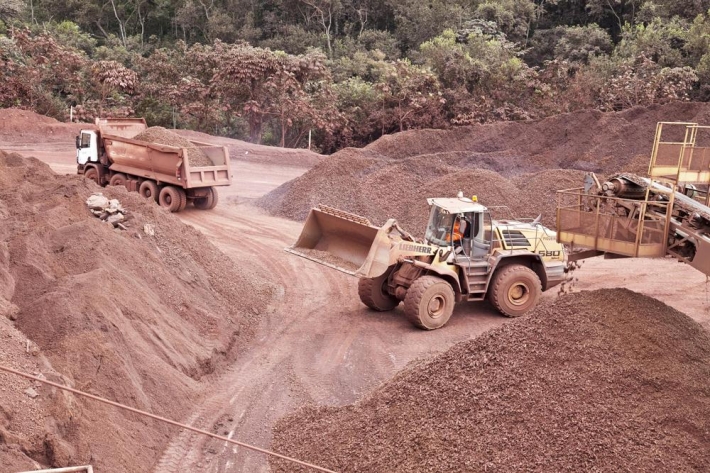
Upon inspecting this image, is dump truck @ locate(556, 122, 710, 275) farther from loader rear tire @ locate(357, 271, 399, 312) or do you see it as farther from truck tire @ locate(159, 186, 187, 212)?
truck tire @ locate(159, 186, 187, 212)

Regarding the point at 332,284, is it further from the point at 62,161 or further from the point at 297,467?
the point at 62,161

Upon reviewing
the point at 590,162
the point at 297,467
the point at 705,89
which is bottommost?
the point at 297,467

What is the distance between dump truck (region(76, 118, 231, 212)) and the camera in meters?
21.2

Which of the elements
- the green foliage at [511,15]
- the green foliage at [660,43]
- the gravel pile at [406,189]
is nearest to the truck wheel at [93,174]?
the gravel pile at [406,189]

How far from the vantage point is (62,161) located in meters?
27.7

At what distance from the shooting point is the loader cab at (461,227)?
46.1ft

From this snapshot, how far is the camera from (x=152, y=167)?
21703 mm

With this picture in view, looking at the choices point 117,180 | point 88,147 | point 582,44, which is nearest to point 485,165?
point 117,180

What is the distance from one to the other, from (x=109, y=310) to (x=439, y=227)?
6.24 metres

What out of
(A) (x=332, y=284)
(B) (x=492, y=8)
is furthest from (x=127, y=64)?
(A) (x=332, y=284)

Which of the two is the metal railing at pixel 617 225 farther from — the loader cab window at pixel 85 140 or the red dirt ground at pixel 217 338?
the loader cab window at pixel 85 140

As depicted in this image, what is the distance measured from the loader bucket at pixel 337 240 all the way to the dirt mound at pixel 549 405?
455 cm

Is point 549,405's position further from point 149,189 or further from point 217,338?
point 149,189

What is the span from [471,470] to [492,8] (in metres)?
41.6
